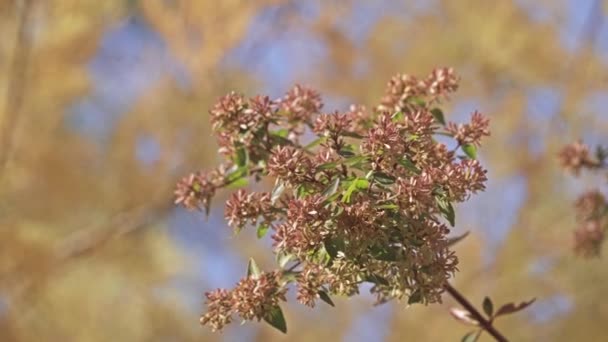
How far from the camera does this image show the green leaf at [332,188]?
35 centimetres

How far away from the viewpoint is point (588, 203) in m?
0.56

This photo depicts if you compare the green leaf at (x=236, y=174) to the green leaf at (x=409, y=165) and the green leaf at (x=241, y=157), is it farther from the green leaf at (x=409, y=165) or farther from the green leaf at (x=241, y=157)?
the green leaf at (x=409, y=165)

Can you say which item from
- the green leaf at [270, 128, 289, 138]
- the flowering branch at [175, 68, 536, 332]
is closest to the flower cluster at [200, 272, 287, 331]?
the flowering branch at [175, 68, 536, 332]

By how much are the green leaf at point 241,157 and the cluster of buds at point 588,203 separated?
0.73 feet

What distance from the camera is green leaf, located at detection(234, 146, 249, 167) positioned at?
46 centimetres

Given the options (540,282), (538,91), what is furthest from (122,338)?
(538,91)

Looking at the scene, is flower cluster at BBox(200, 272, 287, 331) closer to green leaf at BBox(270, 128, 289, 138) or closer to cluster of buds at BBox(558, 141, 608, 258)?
green leaf at BBox(270, 128, 289, 138)

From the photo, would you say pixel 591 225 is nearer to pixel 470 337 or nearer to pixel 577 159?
pixel 577 159

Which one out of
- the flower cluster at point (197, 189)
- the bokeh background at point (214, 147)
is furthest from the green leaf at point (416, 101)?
the bokeh background at point (214, 147)

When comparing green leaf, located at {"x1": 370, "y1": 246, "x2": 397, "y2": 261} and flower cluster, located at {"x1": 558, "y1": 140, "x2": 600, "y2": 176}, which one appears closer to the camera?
green leaf, located at {"x1": 370, "y1": 246, "x2": 397, "y2": 261}

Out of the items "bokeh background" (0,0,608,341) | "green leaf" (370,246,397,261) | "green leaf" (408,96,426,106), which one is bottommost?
"green leaf" (370,246,397,261)

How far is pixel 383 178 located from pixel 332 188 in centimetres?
2

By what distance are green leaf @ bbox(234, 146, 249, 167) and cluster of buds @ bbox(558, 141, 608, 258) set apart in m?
0.22

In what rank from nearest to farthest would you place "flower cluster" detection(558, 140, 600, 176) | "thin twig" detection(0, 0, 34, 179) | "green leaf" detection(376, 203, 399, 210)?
"green leaf" detection(376, 203, 399, 210) < "flower cluster" detection(558, 140, 600, 176) < "thin twig" detection(0, 0, 34, 179)
